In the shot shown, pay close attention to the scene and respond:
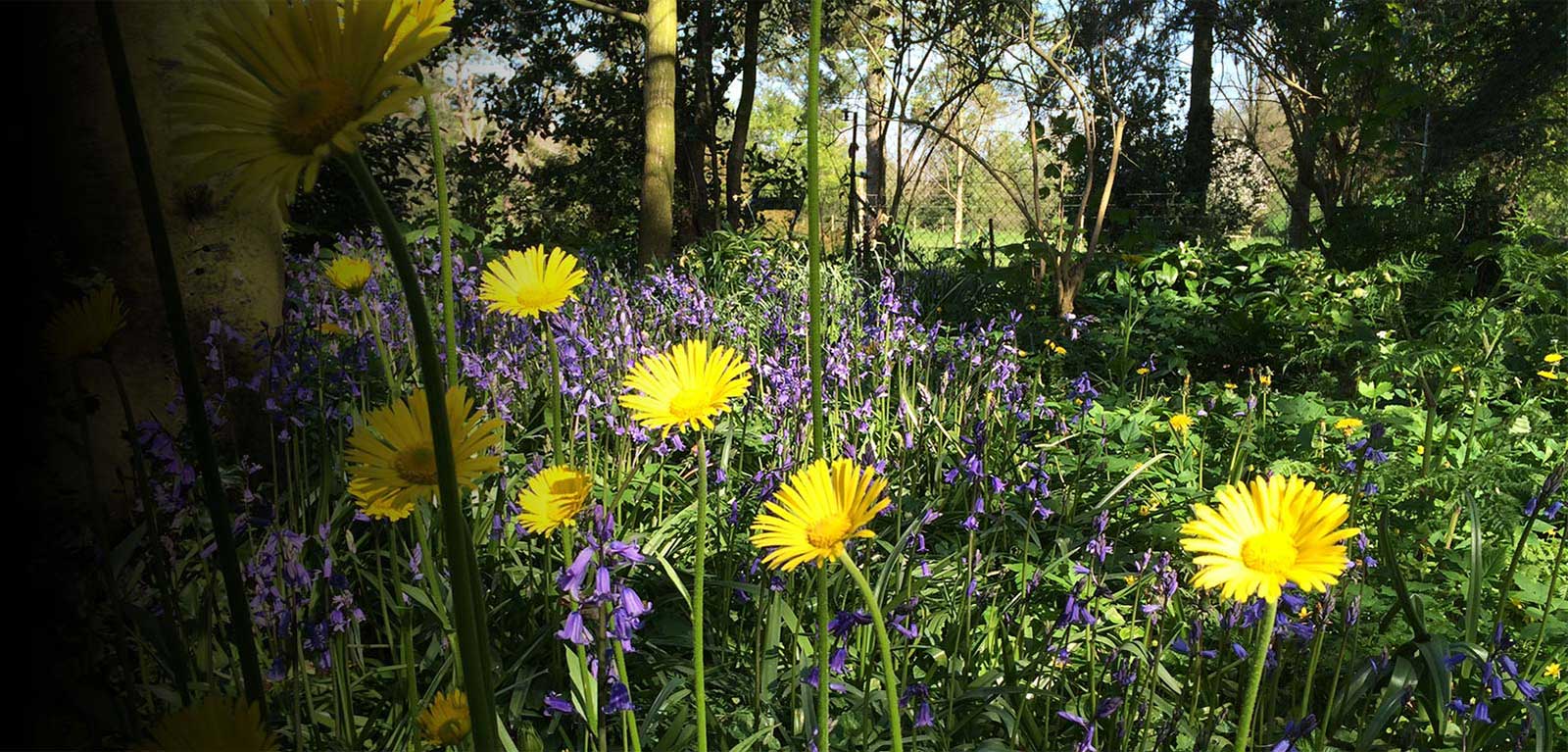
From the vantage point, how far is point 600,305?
383cm

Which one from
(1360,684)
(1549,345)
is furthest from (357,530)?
(1549,345)

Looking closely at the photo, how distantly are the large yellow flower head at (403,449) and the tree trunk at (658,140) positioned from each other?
5.30m

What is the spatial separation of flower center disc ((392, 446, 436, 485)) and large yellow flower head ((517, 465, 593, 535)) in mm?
255

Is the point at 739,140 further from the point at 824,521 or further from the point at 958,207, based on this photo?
the point at 824,521

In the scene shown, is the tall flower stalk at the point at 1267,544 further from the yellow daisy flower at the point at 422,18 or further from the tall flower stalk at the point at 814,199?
the yellow daisy flower at the point at 422,18

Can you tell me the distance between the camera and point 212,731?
0.41 metres

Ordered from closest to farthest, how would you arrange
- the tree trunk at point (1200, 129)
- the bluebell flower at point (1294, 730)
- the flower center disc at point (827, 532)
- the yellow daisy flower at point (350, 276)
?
the flower center disc at point (827, 532) → the bluebell flower at point (1294, 730) → the yellow daisy flower at point (350, 276) → the tree trunk at point (1200, 129)

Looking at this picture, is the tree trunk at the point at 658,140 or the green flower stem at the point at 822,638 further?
the tree trunk at the point at 658,140

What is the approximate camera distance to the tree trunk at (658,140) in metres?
5.83

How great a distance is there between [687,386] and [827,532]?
0.20m

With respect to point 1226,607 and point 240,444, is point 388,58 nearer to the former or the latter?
point 1226,607

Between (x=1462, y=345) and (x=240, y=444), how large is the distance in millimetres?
4423

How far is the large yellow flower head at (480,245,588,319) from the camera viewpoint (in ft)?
3.24

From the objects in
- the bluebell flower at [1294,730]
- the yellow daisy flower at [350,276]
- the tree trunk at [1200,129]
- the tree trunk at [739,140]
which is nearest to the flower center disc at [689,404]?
the bluebell flower at [1294,730]
